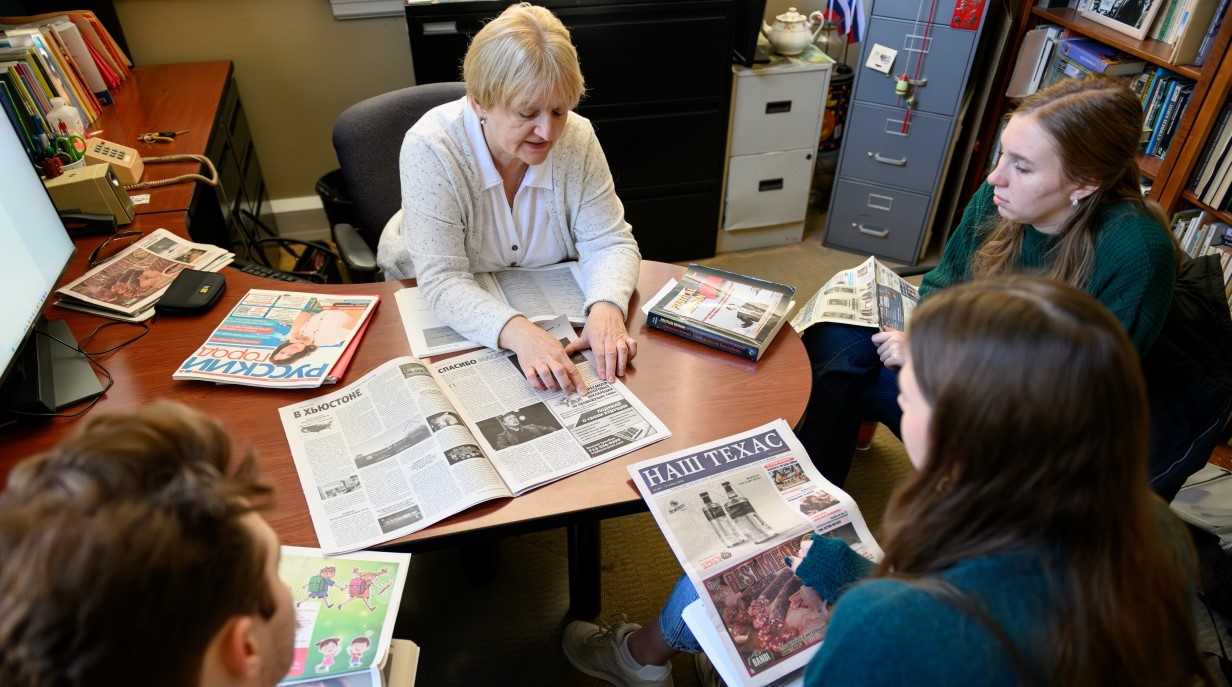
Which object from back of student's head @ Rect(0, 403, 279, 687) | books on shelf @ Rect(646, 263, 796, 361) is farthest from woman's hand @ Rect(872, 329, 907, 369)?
back of student's head @ Rect(0, 403, 279, 687)

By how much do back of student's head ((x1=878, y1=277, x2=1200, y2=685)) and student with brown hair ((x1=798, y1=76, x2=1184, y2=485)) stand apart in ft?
2.60

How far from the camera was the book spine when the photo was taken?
4.30 feet

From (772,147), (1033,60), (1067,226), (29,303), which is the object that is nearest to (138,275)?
(29,303)

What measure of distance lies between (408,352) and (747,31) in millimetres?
1854

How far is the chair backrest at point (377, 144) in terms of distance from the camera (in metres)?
1.80

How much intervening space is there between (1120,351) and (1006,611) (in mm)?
270

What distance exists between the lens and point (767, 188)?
9.64ft

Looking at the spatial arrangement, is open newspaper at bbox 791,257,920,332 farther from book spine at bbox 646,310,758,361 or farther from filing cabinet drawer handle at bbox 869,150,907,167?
filing cabinet drawer handle at bbox 869,150,907,167

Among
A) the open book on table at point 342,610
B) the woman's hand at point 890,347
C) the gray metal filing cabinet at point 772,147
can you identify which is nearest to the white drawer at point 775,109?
the gray metal filing cabinet at point 772,147

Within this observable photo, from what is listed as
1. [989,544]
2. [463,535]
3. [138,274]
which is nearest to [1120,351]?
[989,544]

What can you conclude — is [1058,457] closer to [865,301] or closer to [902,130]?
[865,301]

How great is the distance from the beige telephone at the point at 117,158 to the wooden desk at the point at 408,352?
35 cm

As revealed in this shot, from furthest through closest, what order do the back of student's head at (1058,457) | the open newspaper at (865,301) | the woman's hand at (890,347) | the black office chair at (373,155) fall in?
the black office chair at (373,155), the open newspaper at (865,301), the woman's hand at (890,347), the back of student's head at (1058,457)

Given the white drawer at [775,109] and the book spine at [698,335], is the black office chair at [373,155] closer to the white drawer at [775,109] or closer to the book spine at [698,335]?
the book spine at [698,335]
